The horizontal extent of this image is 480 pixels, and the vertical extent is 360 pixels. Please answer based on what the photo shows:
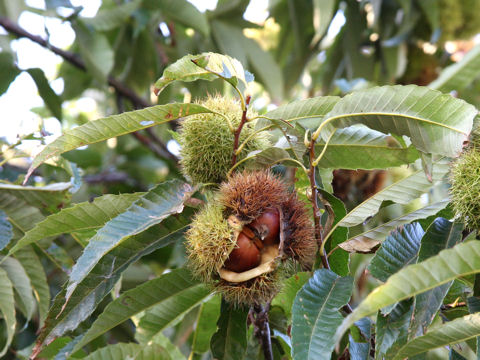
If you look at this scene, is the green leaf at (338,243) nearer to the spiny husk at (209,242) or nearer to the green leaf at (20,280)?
the spiny husk at (209,242)

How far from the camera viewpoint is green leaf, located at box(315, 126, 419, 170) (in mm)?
1124

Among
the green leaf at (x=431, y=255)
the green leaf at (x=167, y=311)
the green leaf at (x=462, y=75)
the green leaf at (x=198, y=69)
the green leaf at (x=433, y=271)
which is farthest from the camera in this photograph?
the green leaf at (x=462, y=75)

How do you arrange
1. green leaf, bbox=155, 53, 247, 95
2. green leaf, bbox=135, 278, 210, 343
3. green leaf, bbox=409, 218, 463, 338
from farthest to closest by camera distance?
green leaf, bbox=135, 278, 210, 343
green leaf, bbox=155, 53, 247, 95
green leaf, bbox=409, 218, 463, 338

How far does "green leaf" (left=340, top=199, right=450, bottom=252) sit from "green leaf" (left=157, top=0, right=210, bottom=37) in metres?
1.54

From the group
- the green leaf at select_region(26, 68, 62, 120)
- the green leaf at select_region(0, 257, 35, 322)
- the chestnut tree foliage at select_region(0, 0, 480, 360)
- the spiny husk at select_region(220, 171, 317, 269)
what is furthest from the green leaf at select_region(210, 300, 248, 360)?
the green leaf at select_region(26, 68, 62, 120)

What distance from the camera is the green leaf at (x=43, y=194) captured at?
57.5 inches

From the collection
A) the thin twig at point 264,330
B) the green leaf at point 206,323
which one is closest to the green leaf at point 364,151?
the thin twig at point 264,330

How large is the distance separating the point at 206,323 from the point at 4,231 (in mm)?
592

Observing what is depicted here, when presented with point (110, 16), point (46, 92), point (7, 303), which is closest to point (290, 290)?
point (7, 303)

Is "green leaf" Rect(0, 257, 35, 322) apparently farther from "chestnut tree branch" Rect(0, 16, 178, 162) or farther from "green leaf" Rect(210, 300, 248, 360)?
"chestnut tree branch" Rect(0, 16, 178, 162)

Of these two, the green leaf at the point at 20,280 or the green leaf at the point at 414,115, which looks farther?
the green leaf at the point at 20,280

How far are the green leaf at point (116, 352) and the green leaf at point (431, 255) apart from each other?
568mm

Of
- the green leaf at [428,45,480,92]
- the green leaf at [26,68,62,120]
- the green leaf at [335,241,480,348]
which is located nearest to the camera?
the green leaf at [335,241,480,348]

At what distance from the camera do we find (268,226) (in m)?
1.01
